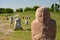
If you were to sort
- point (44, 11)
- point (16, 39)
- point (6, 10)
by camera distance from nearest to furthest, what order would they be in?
point (44, 11), point (16, 39), point (6, 10)

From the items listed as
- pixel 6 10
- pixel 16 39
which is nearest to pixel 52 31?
pixel 16 39

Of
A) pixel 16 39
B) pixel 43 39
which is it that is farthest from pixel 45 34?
pixel 16 39

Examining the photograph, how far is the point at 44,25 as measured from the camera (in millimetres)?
8203

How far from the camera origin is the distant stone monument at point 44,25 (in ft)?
26.7

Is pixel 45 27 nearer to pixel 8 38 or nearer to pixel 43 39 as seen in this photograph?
pixel 43 39

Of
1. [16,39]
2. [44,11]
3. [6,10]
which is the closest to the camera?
[44,11]

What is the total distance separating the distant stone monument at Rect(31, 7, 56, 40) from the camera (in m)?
8.14

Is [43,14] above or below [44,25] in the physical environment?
above

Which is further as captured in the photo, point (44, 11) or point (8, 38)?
point (8, 38)

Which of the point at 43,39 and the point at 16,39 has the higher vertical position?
the point at 43,39

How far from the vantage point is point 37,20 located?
326 inches

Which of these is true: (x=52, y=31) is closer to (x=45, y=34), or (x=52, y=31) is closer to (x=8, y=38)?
(x=45, y=34)

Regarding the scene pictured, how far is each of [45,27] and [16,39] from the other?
841cm

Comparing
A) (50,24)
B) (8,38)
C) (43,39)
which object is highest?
(50,24)
